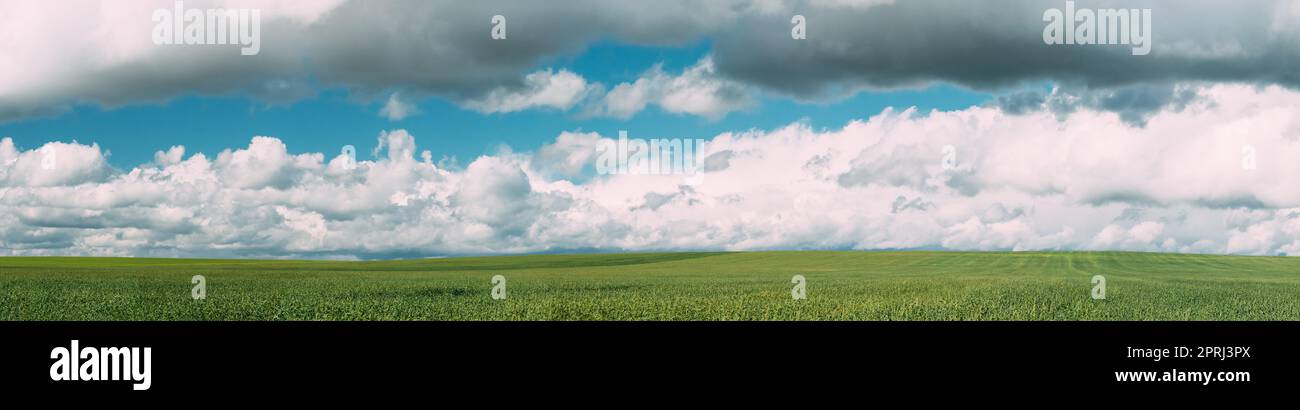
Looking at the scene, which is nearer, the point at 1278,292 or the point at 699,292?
the point at 699,292

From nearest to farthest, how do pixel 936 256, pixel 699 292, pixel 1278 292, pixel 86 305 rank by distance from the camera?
pixel 86 305 < pixel 699 292 < pixel 1278 292 < pixel 936 256

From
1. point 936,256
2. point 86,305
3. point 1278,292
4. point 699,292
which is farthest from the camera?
point 936,256

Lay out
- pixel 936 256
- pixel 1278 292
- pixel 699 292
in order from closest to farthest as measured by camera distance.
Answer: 1. pixel 699 292
2. pixel 1278 292
3. pixel 936 256
